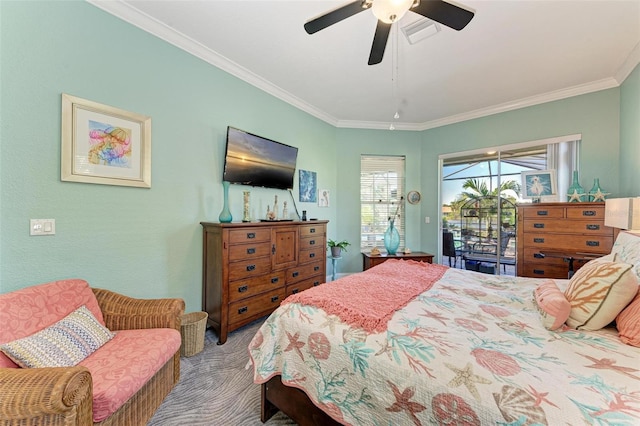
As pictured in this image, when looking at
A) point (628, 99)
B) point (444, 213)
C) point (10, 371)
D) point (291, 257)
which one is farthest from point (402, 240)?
point (10, 371)

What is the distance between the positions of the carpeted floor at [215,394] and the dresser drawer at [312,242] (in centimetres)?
133

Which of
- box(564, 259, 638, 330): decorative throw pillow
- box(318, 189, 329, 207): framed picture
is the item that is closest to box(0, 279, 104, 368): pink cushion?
box(564, 259, 638, 330): decorative throw pillow

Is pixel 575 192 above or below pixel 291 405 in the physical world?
above

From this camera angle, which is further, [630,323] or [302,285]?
[302,285]

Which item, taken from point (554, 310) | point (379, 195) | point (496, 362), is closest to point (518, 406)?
point (496, 362)

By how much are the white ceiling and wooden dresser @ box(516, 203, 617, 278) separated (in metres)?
1.56

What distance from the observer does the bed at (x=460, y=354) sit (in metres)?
0.80

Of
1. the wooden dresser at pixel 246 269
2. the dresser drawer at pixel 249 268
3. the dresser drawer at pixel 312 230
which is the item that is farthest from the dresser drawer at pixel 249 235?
the dresser drawer at pixel 312 230

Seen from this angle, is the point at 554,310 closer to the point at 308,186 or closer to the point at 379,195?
the point at 308,186

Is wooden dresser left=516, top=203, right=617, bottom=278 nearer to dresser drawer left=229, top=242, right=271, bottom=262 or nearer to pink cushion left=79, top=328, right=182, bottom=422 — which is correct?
dresser drawer left=229, top=242, right=271, bottom=262

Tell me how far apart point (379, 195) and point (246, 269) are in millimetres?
2970

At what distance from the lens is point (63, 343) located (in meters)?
1.34

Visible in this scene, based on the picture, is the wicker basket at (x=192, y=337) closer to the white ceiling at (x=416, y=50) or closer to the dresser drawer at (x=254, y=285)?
the dresser drawer at (x=254, y=285)

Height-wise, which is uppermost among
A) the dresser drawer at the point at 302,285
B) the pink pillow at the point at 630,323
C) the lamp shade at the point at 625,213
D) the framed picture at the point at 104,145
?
the framed picture at the point at 104,145
